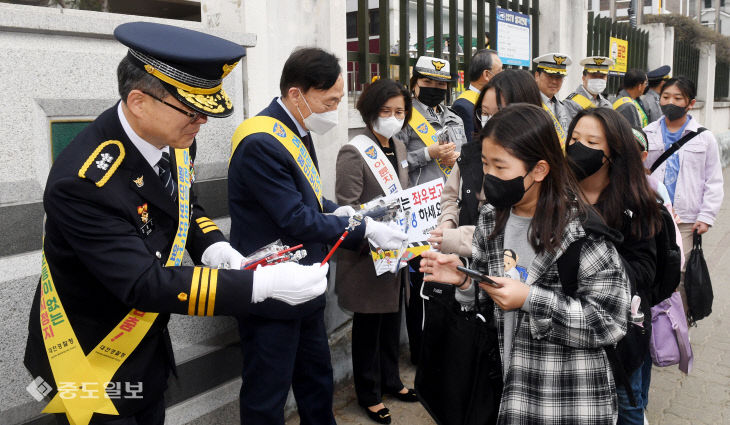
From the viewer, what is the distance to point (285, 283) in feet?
6.47

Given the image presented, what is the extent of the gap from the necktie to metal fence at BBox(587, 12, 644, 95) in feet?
27.1

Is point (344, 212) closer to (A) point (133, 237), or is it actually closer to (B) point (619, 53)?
(A) point (133, 237)

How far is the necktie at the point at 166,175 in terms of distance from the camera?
2.13 metres

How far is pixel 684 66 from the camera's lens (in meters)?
14.7

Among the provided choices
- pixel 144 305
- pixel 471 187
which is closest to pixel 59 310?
pixel 144 305

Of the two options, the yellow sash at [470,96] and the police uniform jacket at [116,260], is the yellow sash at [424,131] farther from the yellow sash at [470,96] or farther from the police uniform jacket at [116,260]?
the police uniform jacket at [116,260]

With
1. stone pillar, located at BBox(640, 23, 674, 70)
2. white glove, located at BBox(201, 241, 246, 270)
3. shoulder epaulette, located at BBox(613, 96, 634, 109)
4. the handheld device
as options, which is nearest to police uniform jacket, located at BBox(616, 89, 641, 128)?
shoulder epaulette, located at BBox(613, 96, 634, 109)

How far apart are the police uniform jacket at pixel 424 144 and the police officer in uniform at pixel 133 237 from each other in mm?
2169

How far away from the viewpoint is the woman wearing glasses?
3.72 m

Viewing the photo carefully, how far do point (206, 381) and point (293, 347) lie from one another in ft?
2.62

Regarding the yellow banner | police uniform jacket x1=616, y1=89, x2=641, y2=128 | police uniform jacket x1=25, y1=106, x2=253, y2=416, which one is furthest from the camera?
the yellow banner

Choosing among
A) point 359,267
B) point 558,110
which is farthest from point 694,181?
point 359,267

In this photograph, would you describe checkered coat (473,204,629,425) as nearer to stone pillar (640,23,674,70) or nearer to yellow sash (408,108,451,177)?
yellow sash (408,108,451,177)

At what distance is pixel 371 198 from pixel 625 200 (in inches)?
61.6
